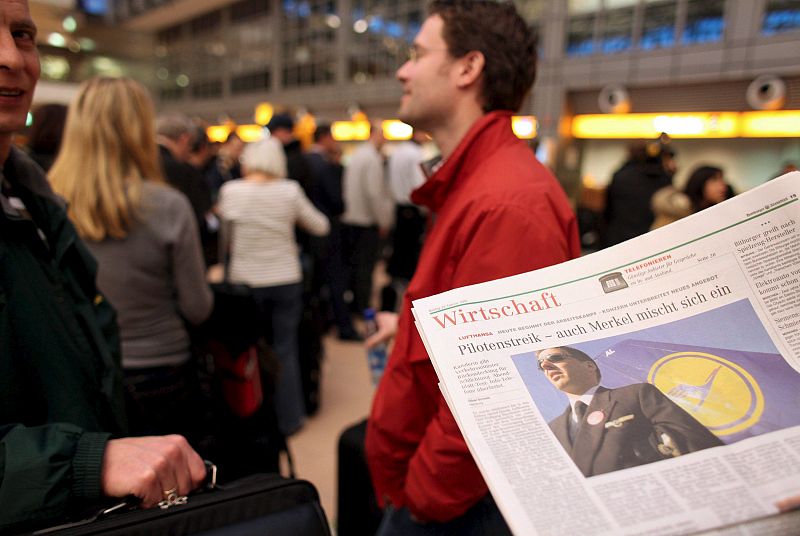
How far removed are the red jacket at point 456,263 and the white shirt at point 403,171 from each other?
13.4 feet

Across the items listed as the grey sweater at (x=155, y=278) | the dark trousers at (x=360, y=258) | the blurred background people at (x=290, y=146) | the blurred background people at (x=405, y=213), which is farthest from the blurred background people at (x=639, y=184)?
the grey sweater at (x=155, y=278)

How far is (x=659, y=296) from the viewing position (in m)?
0.68

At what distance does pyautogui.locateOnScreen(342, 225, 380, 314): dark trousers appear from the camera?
5.32 meters

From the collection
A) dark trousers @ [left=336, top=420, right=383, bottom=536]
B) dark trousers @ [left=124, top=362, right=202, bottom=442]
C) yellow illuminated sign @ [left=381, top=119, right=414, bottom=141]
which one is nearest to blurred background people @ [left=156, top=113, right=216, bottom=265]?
dark trousers @ [left=124, top=362, right=202, bottom=442]

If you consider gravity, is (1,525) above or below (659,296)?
below

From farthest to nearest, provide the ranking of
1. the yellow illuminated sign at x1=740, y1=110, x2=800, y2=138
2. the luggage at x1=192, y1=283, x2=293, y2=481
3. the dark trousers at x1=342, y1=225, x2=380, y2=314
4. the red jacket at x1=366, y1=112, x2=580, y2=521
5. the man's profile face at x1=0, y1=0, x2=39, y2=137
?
1. the yellow illuminated sign at x1=740, y1=110, x2=800, y2=138
2. the dark trousers at x1=342, y1=225, x2=380, y2=314
3. the luggage at x1=192, y1=283, x2=293, y2=481
4. the red jacket at x1=366, y1=112, x2=580, y2=521
5. the man's profile face at x1=0, y1=0, x2=39, y2=137

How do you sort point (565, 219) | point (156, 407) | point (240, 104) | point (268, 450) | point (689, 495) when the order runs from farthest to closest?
point (240, 104)
point (268, 450)
point (156, 407)
point (565, 219)
point (689, 495)

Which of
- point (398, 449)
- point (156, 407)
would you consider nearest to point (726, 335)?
point (398, 449)

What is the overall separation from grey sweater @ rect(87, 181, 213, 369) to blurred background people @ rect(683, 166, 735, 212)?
2.73m

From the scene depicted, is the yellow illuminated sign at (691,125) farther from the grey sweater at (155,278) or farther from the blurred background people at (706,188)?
the grey sweater at (155,278)

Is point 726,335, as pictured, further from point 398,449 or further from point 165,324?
point 165,324

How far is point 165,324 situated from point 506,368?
167 centimetres

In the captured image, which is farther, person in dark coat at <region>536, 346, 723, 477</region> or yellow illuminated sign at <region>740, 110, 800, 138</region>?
yellow illuminated sign at <region>740, 110, 800, 138</region>

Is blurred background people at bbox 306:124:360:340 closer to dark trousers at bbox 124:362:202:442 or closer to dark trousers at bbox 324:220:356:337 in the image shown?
dark trousers at bbox 324:220:356:337
